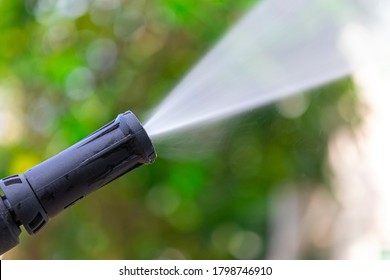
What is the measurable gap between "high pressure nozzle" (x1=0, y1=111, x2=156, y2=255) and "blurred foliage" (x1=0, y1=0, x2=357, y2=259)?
869mm

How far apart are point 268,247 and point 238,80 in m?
0.92

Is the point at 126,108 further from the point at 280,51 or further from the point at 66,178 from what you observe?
the point at 66,178

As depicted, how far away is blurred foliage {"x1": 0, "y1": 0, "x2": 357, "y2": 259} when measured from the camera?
1510 millimetres

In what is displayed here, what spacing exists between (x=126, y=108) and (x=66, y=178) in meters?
1.06

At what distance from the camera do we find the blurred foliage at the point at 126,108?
4.95 ft

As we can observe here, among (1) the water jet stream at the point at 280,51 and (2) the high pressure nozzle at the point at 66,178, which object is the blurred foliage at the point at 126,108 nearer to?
(1) the water jet stream at the point at 280,51

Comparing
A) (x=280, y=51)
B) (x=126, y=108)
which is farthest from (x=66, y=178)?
(x=126, y=108)

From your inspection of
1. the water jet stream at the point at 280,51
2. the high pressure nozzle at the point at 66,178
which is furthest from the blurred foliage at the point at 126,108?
the high pressure nozzle at the point at 66,178

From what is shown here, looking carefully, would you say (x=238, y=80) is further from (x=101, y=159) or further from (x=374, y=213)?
(x=374, y=213)

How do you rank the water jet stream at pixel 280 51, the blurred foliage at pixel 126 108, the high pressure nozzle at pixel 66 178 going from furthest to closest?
1. the blurred foliage at pixel 126 108
2. the water jet stream at pixel 280 51
3. the high pressure nozzle at pixel 66 178

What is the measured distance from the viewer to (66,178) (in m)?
0.51

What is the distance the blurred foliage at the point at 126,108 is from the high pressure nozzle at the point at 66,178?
87 cm

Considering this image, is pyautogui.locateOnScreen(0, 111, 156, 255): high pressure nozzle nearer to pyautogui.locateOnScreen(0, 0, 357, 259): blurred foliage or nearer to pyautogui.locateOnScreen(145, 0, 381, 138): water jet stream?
pyautogui.locateOnScreen(145, 0, 381, 138): water jet stream
